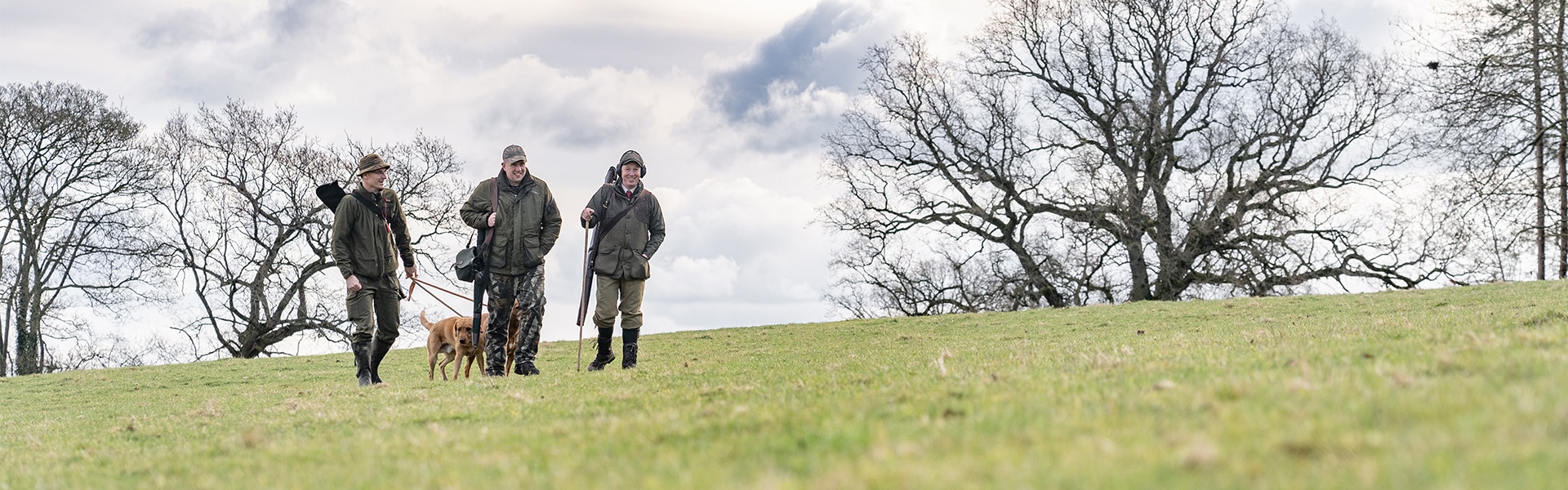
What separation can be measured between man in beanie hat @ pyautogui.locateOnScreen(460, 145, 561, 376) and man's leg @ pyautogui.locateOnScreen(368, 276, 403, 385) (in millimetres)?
1281

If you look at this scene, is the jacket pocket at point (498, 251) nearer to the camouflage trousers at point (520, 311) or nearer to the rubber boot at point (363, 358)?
the camouflage trousers at point (520, 311)

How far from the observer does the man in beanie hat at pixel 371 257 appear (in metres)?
11.5

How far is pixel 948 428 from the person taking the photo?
3.89 m

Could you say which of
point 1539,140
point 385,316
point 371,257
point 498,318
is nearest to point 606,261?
point 498,318

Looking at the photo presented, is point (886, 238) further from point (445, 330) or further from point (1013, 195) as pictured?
point (445, 330)

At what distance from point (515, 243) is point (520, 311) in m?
0.90

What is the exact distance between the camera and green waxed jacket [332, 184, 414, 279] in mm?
11445

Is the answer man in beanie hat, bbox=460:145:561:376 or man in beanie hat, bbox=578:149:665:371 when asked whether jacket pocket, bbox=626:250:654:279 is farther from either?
man in beanie hat, bbox=460:145:561:376

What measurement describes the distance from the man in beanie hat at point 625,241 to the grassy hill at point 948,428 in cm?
186

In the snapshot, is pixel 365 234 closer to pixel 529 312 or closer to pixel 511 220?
pixel 511 220

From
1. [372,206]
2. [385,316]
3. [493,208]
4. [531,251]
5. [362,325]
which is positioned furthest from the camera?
[385,316]

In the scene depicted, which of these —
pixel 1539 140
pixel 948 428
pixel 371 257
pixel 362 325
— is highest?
pixel 1539 140

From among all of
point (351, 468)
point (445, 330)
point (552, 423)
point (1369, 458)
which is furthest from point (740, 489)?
point (445, 330)

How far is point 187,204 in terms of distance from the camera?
112 ft
